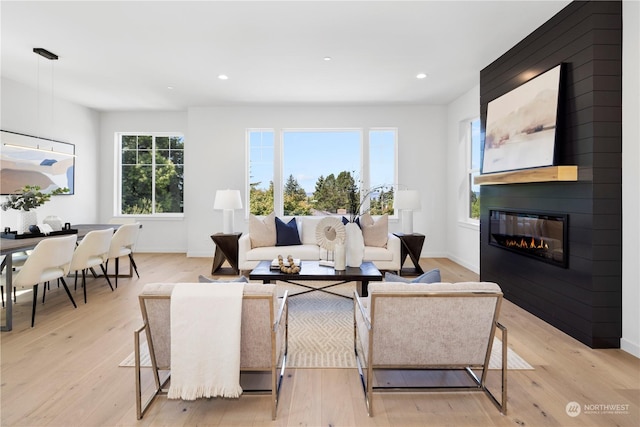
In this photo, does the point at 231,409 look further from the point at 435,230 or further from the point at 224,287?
Result: the point at 435,230

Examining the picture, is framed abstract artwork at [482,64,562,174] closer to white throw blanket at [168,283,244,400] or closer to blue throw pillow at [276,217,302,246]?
blue throw pillow at [276,217,302,246]

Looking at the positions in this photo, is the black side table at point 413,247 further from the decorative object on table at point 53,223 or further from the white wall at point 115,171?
the decorative object on table at point 53,223

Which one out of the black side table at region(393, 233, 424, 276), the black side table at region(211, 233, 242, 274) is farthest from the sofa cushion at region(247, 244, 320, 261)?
the black side table at region(393, 233, 424, 276)

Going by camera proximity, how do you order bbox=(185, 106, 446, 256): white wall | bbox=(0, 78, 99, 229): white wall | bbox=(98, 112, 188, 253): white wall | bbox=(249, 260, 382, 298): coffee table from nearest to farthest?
bbox=(249, 260, 382, 298): coffee table
bbox=(0, 78, 99, 229): white wall
bbox=(185, 106, 446, 256): white wall
bbox=(98, 112, 188, 253): white wall

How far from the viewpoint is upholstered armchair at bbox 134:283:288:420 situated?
5.97ft

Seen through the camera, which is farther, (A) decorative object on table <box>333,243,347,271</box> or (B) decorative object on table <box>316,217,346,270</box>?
(B) decorative object on table <box>316,217,346,270</box>

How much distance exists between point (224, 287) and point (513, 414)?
1.67 metres

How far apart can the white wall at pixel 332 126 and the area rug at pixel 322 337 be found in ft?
10.2

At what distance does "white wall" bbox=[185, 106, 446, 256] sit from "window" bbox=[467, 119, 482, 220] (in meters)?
0.74

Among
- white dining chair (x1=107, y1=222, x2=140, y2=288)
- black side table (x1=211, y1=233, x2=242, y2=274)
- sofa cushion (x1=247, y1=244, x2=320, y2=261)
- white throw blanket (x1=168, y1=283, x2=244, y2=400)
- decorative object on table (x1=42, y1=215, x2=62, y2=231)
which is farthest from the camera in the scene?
black side table (x1=211, y1=233, x2=242, y2=274)

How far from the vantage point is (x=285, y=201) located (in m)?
6.71

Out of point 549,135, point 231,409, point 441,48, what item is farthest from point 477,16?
point 231,409

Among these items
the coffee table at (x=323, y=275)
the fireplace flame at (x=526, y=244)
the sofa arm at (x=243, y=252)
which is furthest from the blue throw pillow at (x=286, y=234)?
the fireplace flame at (x=526, y=244)

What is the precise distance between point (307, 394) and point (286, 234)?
3.00 metres
